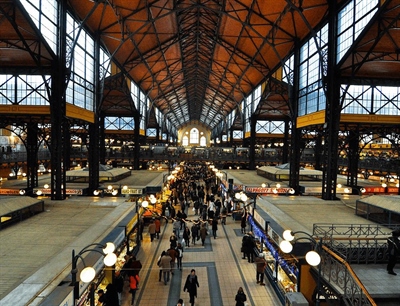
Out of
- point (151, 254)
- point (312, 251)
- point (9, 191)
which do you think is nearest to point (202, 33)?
point (9, 191)

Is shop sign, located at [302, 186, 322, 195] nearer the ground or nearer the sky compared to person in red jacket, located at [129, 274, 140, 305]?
nearer the sky

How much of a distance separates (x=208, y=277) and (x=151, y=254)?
405cm

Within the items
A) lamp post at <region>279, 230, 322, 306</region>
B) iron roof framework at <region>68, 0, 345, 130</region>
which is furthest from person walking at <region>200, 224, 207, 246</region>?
iron roof framework at <region>68, 0, 345, 130</region>

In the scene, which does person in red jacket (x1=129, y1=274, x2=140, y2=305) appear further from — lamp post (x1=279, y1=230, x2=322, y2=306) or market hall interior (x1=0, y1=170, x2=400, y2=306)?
lamp post (x1=279, y1=230, x2=322, y2=306)

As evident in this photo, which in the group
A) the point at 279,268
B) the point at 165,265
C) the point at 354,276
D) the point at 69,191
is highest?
the point at 354,276

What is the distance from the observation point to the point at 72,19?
20.2 m

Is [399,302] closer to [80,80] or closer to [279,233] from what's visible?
[279,233]

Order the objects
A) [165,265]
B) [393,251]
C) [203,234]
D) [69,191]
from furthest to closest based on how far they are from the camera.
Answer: [69,191]
[203,234]
[165,265]
[393,251]

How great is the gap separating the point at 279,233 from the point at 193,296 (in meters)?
3.66

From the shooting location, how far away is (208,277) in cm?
1362

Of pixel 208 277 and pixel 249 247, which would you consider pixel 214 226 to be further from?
pixel 208 277

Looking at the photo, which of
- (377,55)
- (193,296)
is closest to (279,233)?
(193,296)

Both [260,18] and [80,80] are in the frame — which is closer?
[80,80]

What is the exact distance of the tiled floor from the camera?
11.6 m
